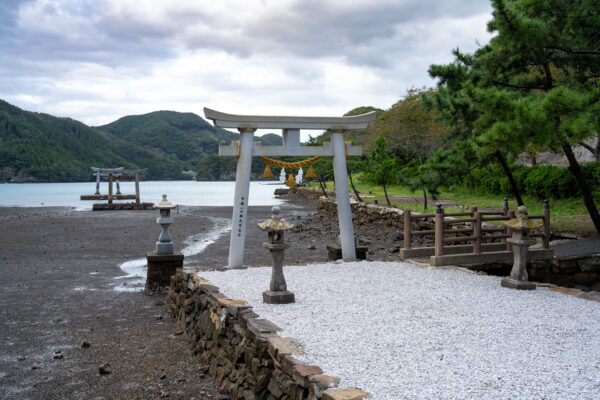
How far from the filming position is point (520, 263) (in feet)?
23.8

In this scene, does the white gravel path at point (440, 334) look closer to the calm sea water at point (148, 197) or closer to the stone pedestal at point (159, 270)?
the stone pedestal at point (159, 270)

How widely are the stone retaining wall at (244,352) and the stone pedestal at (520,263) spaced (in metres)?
4.30

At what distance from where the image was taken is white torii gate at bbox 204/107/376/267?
31.2 feet

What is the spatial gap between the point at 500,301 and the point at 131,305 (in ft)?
22.8

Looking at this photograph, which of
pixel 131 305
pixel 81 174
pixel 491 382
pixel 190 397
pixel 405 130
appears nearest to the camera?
pixel 491 382

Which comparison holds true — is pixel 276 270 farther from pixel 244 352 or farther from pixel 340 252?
pixel 340 252

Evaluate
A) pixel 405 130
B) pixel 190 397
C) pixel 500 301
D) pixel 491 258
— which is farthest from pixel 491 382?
pixel 405 130

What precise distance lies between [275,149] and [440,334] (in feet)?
19.4

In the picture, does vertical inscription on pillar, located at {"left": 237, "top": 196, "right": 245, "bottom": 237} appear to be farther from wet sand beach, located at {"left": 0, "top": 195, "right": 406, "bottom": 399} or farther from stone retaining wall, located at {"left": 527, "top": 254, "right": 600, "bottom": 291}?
stone retaining wall, located at {"left": 527, "top": 254, "right": 600, "bottom": 291}

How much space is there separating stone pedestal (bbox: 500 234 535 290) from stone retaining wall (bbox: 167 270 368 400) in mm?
4301

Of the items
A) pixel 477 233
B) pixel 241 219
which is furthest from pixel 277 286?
pixel 477 233

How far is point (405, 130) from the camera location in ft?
118

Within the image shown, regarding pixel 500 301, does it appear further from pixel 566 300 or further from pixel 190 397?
pixel 190 397

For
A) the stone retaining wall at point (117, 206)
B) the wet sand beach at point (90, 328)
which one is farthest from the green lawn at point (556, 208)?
the stone retaining wall at point (117, 206)
